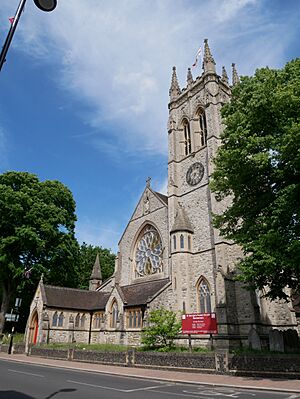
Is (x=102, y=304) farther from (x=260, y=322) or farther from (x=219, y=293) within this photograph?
(x=260, y=322)

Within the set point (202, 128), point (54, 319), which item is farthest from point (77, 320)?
point (202, 128)

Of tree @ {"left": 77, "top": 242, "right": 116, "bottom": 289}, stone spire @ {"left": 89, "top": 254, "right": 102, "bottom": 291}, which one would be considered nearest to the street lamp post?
stone spire @ {"left": 89, "top": 254, "right": 102, "bottom": 291}

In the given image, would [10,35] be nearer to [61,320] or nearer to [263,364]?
[263,364]

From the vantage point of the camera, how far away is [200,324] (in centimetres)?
2027

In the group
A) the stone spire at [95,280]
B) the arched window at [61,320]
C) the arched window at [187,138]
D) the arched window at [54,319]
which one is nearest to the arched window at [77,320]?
the arched window at [61,320]

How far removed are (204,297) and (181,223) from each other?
6631mm

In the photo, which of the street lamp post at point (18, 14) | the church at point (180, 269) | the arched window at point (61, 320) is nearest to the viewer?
the street lamp post at point (18, 14)

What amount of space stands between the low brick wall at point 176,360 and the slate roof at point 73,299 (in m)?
14.0

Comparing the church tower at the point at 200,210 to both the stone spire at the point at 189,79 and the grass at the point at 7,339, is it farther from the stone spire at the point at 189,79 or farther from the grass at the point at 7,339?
the grass at the point at 7,339

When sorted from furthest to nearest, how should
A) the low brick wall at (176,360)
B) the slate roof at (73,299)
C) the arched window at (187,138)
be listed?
the arched window at (187,138) → the slate roof at (73,299) → the low brick wall at (176,360)

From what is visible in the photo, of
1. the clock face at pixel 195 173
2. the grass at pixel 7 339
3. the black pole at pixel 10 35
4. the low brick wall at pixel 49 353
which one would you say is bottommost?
the low brick wall at pixel 49 353

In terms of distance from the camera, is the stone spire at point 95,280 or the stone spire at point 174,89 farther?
the stone spire at point 95,280

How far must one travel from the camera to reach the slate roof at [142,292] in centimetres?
2825

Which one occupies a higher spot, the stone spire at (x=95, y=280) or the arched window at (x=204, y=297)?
the stone spire at (x=95, y=280)
